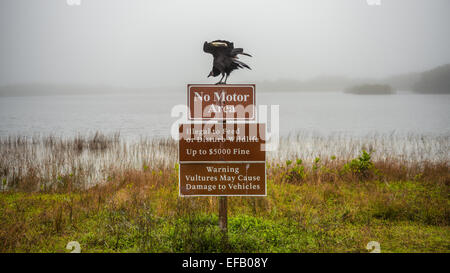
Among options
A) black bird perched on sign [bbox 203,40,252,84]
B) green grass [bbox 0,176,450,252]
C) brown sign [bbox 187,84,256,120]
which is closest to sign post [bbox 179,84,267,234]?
brown sign [bbox 187,84,256,120]

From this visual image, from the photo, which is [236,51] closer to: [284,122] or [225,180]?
[225,180]

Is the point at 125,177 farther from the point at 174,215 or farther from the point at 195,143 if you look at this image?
the point at 195,143

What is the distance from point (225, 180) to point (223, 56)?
1820 mm

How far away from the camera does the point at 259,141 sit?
4.57 metres

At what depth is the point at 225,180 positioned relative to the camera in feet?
14.9

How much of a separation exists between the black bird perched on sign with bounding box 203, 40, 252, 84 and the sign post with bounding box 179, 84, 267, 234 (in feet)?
1.39

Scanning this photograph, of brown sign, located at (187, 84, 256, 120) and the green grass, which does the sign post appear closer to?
brown sign, located at (187, 84, 256, 120)

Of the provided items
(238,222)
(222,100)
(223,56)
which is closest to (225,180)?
(238,222)

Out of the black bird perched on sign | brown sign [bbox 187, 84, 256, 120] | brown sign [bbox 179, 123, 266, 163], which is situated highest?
the black bird perched on sign

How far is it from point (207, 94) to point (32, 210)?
13.2 feet

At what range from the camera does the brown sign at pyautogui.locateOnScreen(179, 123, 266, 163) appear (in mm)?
4547

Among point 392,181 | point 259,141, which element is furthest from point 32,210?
point 392,181

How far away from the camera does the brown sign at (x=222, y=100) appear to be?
15.0ft

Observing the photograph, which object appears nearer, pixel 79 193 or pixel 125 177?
pixel 79 193
